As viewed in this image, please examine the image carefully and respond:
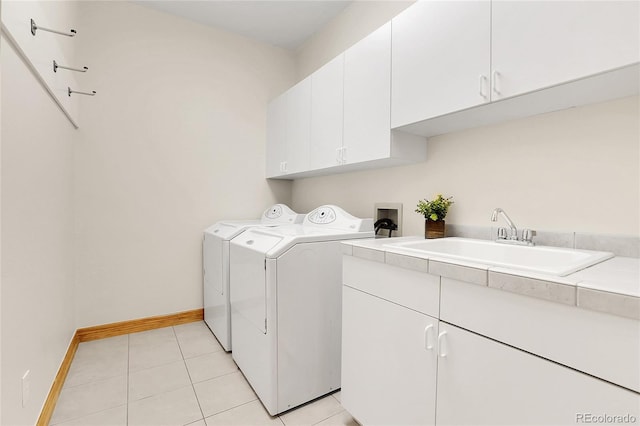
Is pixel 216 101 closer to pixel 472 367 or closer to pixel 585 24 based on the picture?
pixel 585 24

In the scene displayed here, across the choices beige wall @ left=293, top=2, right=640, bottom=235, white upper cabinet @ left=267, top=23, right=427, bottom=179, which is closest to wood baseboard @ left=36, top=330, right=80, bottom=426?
white upper cabinet @ left=267, top=23, right=427, bottom=179

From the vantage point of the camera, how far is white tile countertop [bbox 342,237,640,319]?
2.18 ft

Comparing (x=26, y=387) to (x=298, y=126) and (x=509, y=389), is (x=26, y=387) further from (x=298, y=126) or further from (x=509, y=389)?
(x=298, y=126)

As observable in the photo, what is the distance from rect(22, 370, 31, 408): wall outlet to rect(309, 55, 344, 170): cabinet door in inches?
73.2

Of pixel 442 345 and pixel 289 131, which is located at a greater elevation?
pixel 289 131

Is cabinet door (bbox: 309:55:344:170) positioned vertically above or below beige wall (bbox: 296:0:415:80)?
below

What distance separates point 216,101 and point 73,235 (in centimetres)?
167

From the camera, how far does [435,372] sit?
3.45 feet

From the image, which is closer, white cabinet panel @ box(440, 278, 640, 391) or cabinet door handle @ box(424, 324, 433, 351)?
white cabinet panel @ box(440, 278, 640, 391)

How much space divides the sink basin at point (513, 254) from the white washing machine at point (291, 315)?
49 centimetres

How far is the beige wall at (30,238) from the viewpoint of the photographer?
41.2 inches

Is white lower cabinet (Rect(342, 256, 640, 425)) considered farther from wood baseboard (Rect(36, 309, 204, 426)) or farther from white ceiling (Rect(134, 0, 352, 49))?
white ceiling (Rect(134, 0, 352, 49))

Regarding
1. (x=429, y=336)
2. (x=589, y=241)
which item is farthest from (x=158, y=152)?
(x=589, y=241)

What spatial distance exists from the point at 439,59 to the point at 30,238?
1.98m
